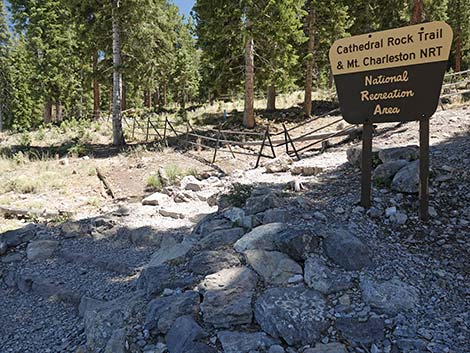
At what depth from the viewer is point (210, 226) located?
506 centimetres

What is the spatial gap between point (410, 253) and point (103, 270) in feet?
13.6

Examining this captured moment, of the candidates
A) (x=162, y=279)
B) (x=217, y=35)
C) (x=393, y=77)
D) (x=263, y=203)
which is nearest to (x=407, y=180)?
(x=393, y=77)

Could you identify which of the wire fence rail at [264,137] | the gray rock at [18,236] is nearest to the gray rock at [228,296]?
the gray rock at [18,236]

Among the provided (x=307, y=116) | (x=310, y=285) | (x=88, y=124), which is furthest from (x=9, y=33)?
(x=310, y=285)

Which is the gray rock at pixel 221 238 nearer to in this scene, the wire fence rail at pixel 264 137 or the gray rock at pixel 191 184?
the gray rock at pixel 191 184

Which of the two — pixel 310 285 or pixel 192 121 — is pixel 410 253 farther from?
pixel 192 121

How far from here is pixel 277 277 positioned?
351 centimetres

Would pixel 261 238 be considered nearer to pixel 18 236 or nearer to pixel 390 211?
pixel 390 211

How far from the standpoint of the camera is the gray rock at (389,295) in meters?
3.03

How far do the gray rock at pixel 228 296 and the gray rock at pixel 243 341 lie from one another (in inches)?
5.1

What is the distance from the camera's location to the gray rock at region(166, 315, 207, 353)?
2984mm

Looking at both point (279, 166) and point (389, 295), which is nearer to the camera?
point (389, 295)

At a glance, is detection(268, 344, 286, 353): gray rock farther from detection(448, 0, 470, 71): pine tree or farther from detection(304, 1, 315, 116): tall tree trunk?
detection(448, 0, 470, 71): pine tree

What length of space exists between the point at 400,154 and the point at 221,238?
293cm
